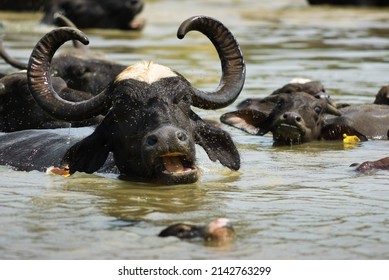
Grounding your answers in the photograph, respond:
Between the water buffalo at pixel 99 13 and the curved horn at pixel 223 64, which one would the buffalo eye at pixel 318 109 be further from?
the water buffalo at pixel 99 13

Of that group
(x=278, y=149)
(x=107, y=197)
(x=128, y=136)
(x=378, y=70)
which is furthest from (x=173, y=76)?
(x=378, y=70)

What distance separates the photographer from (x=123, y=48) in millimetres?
23734

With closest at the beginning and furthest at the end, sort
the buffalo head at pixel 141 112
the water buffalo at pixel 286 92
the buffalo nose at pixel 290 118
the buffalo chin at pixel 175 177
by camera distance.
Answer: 1. the buffalo chin at pixel 175 177
2. the buffalo head at pixel 141 112
3. the buffalo nose at pixel 290 118
4. the water buffalo at pixel 286 92

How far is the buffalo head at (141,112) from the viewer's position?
10.0 meters

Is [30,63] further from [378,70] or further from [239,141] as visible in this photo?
[378,70]

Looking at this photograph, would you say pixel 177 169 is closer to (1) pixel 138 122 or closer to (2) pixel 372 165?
(1) pixel 138 122

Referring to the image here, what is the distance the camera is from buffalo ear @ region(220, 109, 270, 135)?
13727mm

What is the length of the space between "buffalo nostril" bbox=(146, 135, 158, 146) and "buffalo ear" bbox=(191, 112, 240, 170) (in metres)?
0.87

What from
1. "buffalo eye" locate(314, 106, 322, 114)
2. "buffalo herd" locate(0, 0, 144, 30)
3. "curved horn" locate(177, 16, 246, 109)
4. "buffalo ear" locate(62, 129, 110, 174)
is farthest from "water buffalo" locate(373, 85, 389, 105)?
"buffalo herd" locate(0, 0, 144, 30)

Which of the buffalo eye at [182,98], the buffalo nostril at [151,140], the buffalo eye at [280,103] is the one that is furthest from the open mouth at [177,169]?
the buffalo eye at [280,103]

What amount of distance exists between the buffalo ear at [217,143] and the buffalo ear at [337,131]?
280 centimetres

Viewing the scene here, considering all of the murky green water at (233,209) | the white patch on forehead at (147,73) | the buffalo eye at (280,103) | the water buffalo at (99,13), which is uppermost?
the water buffalo at (99,13)

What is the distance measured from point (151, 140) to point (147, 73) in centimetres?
86
